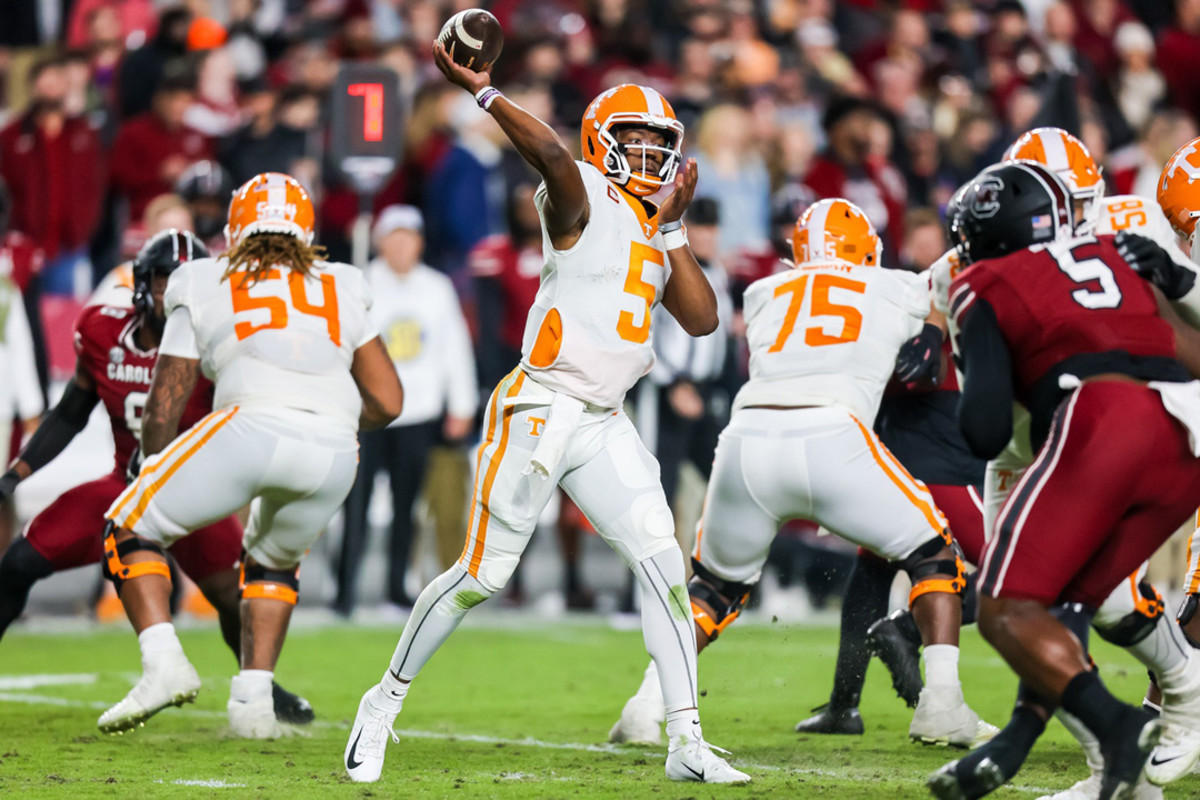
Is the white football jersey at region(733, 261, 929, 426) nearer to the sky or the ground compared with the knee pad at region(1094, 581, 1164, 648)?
nearer to the sky

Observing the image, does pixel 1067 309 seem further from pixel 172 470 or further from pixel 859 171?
pixel 859 171

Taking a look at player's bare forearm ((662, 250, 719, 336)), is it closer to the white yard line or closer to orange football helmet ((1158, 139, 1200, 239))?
the white yard line

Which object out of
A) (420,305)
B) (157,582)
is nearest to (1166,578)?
(420,305)

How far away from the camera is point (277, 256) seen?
6.45 m

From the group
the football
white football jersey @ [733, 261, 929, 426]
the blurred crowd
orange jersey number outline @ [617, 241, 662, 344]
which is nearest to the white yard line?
white football jersey @ [733, 261, 929, 426]

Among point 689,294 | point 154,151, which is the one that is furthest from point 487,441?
point 154,151

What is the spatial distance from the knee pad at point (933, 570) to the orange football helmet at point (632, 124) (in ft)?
5.45

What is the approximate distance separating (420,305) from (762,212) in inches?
111

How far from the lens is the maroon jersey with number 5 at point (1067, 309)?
4.56 meters

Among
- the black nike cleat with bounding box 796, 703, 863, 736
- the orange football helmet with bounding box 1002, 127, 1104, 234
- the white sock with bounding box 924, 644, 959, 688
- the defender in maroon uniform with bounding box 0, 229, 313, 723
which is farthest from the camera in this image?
the defender in maroon uniform with bounding box 0, 229, 313, 723

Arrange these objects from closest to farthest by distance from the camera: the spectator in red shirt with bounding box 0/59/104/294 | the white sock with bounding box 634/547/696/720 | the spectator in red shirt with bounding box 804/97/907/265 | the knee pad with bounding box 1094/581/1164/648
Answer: the knee pad with bounding box 1094/581/1164/648 < the white sock with bounding box 634/547/696/720 < the spectator in red shirt with bounding box 0/59/104/294 < the spectator in red shirt with bounding box 804/97/907/265

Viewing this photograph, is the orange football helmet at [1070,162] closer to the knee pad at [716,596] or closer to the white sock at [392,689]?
the knee pad at [716,596]

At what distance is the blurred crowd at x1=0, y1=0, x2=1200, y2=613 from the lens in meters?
11.2

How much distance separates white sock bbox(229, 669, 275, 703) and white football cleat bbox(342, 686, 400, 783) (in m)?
1.03
